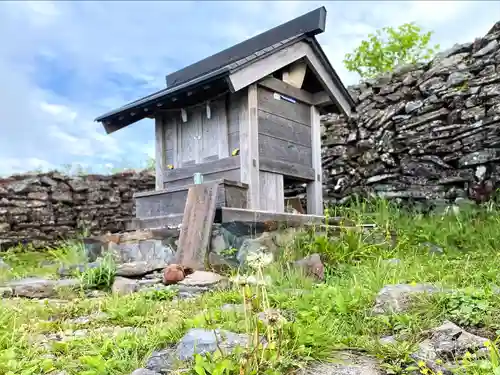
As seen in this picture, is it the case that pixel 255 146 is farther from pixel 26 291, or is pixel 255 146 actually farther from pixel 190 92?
pixel 26 291

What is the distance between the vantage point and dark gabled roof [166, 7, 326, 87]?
22.9 ft

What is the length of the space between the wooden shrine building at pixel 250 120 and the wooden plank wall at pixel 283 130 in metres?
0.01

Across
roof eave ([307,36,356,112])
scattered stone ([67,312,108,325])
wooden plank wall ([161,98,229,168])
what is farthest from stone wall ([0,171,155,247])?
scattered stone ([67,312,108,325])

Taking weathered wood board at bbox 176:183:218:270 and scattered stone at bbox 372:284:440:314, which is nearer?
scattered stone at bbox 372:284:440:314

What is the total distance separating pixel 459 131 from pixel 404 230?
2.52m

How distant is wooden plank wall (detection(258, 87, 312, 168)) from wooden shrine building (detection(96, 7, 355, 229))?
1 cm

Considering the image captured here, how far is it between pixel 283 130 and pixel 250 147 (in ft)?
2.77

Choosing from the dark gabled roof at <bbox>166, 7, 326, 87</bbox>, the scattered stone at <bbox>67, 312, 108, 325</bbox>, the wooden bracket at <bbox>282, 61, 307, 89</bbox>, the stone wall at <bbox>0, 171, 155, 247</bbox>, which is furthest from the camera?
the stone wall at <bbox>0, 171, 155, 247</bbox>

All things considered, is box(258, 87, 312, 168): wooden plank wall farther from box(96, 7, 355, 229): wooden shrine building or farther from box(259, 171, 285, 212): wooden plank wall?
box(259, 171, 285, 212): wooden plank wall

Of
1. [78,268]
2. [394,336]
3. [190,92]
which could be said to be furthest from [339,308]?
[190,92]

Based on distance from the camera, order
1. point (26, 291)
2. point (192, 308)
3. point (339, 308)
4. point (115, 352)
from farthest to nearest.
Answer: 1. point (26, 291)
2. point (192, 308)
3. point (339, 308)
4. point (115, 352)

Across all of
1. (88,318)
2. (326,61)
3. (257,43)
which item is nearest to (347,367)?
(88,318)

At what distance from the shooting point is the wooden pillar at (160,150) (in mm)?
7391

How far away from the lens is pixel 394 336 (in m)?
2.42
